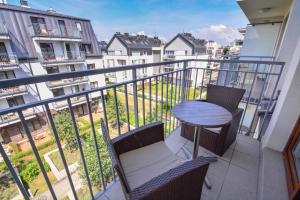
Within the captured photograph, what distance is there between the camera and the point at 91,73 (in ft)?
3.53

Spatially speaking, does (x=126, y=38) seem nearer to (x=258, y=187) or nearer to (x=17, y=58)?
(x=17, y=58)

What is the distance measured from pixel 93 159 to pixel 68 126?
3.08m

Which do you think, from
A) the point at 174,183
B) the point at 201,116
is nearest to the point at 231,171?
the point at 201,116

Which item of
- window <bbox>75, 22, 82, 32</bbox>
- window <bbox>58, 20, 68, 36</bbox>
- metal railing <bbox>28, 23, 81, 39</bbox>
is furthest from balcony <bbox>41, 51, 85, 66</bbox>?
window <bbox>75, 22, 82, 32</bbox>

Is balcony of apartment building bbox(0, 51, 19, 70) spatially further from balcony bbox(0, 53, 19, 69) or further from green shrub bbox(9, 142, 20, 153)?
green shrub bbox(9, 142, 20, 153)

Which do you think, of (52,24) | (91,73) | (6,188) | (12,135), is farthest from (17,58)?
(91,73)

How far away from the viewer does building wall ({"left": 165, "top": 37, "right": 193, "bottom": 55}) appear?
16.9 metres

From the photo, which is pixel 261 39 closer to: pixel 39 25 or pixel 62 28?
pixel 62 28

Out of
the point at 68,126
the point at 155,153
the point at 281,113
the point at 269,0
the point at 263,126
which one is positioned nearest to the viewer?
the point at 155,153

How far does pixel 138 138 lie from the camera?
1.35 meters

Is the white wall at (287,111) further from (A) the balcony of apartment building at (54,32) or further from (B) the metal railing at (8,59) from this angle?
(A) the balcony of apartment building at (54,32)

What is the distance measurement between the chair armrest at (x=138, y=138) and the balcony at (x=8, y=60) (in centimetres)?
925

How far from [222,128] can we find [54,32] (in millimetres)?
10740

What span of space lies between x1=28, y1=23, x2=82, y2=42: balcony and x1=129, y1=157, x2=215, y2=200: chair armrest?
10.7m
